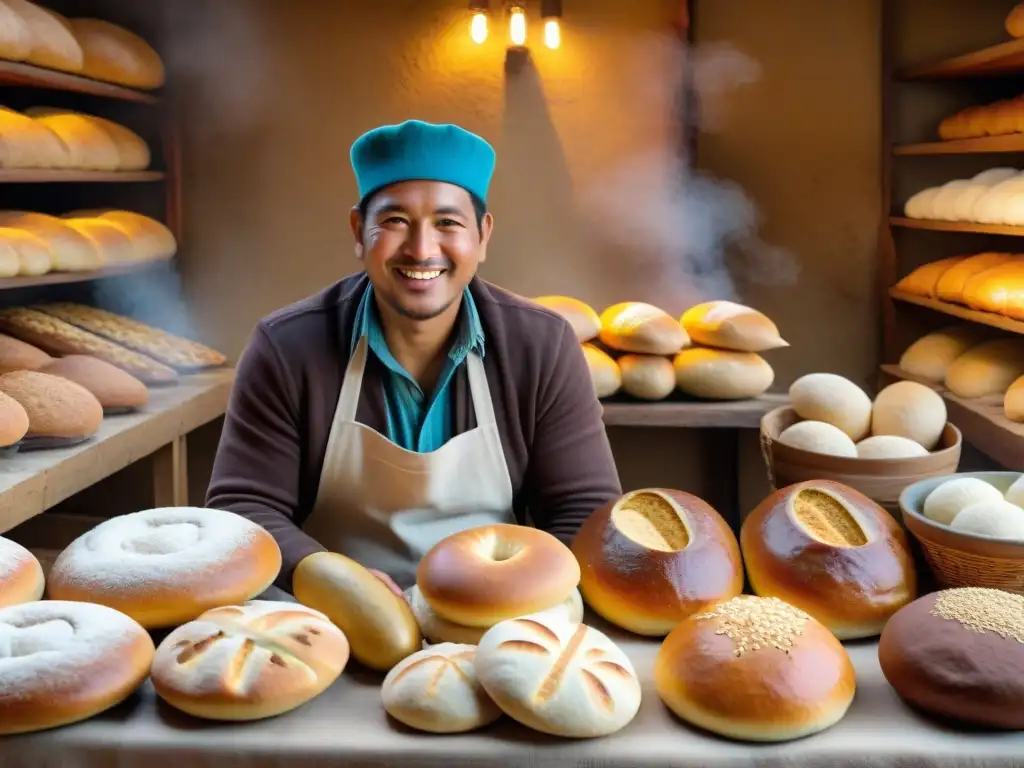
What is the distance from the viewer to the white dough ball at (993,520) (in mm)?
1254

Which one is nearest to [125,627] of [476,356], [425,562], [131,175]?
[425,562]

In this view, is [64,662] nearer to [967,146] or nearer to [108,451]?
[108,451]

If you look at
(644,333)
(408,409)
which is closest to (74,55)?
(644,333)

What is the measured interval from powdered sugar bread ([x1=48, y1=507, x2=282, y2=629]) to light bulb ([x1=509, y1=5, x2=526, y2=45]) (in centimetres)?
304

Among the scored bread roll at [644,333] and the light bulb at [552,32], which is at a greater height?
the light bulb at [552,32]

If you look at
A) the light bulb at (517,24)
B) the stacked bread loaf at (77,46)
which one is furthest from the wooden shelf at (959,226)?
the stacked bread loaf at (77,46)

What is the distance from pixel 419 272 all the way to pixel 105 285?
2547 mm

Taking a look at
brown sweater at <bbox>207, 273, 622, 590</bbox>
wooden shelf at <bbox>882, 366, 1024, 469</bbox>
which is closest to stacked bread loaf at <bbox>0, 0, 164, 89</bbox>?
brown sweater at <bbox>207, 273, 622, 590</bbox>

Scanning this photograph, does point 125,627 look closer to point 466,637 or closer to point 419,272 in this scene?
point 466,637

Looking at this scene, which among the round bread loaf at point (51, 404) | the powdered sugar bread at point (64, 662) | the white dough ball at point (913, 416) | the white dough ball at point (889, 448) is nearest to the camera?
the powdered sugar bread at point (64, 662)

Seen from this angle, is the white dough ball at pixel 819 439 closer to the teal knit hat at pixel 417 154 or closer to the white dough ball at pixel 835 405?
the white dough ball at pixel 835 405

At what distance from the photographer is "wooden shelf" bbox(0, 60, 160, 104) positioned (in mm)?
3117

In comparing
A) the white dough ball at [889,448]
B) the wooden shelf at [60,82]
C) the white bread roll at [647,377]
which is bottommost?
the white dough ball at [889,448]

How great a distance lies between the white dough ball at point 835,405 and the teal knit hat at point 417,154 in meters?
0.97
